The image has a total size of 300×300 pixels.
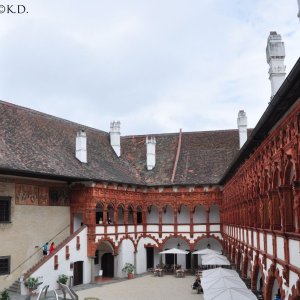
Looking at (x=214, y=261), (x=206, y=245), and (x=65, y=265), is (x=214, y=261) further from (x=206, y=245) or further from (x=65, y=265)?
(x=206, y=245)

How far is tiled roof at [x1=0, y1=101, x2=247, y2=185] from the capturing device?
1061 inches

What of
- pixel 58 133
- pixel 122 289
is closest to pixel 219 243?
pixel 122 289

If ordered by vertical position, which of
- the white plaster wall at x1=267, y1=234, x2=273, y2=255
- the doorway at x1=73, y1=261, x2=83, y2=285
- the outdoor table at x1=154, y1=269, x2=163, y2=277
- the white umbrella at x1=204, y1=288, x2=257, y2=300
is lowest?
the outdoor table at x1=154, y1=269, x2=163, y2=277

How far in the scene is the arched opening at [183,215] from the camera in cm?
3797

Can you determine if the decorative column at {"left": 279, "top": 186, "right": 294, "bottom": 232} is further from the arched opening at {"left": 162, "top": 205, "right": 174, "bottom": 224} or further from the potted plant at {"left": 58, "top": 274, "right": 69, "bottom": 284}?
the arched opening at {"left": 162, "top": 205, "right": 174, "bottom": 224}

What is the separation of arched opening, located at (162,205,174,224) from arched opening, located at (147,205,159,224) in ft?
1.93

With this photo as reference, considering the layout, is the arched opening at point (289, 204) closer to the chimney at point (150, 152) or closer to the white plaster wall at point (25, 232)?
the white plaster wall at point (25, 232)

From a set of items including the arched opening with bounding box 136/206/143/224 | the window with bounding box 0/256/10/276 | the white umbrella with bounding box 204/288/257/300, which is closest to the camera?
the white umbrella with bounding box 204/288/257/300

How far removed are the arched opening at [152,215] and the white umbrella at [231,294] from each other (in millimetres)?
21611

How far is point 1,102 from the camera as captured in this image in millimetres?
29594

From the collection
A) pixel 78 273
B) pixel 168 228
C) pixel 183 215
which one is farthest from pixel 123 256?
pixel 183 215

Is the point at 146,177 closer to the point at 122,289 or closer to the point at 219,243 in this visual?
the point at 219,243

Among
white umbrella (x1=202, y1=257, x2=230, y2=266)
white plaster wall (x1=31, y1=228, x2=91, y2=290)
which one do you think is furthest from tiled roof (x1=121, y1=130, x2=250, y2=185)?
white plaster wall (x1=31, y1=228, x2=91, y2=290)

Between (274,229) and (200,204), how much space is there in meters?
23.5
